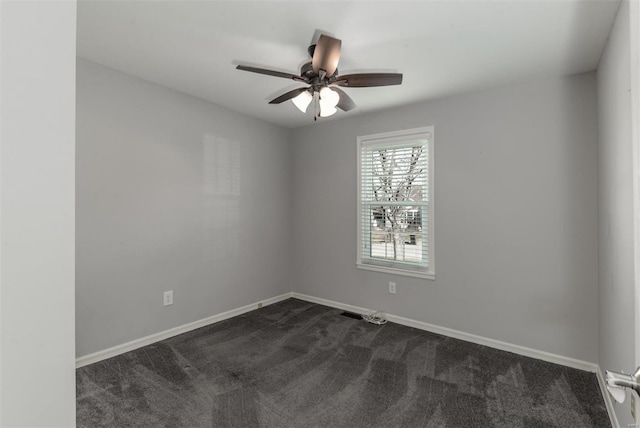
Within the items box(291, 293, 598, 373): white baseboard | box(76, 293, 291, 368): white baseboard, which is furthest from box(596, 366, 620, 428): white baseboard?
box(76, 293, 291, 368): white baseboard

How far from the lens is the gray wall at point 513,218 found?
2.49 m

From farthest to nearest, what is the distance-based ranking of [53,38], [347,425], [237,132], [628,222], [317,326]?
[237,132] < [317,326] < [347,425] < [628,222] < [53,38]

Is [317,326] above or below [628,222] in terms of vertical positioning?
below

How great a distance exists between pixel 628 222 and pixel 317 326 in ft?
8.59

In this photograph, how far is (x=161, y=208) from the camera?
292 cm

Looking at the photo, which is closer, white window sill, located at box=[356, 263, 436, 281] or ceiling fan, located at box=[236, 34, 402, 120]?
ceiling fan, located at box=[236, 34, 402, 120]

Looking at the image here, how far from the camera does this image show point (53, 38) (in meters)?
0.54

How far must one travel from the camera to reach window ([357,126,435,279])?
10.7ft

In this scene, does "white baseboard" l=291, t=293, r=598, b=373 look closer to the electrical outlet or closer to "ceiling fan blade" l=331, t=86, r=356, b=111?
the electrical outlet

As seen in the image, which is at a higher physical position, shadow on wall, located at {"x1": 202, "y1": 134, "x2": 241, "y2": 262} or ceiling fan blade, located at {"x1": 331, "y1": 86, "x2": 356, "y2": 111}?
ceiling fan blade, located at {"x1": 331, "y1": 86, "x2": 356, "y2": 111}

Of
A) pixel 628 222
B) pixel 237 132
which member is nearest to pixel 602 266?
pixel 628 222

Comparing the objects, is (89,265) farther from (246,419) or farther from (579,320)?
(579,320)

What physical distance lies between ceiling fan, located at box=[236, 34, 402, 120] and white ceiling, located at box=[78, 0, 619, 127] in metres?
0.22

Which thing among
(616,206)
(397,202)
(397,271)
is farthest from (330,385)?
(616,206)
